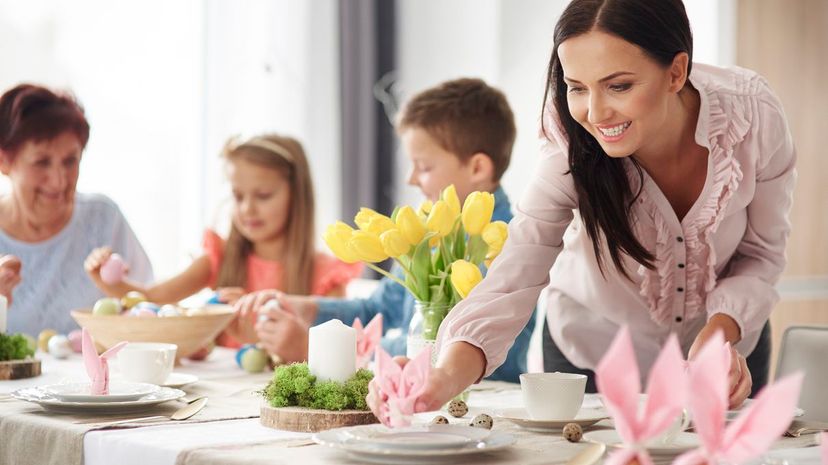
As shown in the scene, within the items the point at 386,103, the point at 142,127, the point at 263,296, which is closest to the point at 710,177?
the point at 263,296

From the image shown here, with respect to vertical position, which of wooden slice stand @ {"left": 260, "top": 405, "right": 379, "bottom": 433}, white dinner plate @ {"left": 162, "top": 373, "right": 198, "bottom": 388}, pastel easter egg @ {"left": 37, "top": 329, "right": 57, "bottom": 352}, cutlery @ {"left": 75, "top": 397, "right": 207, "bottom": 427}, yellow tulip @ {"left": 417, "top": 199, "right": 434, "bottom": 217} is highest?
yellow tulip @ {"left": 417, "top": 199, "right": 434, "bottom": 217}

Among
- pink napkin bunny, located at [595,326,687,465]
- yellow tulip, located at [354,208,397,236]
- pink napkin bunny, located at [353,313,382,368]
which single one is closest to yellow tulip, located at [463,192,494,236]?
yellow tulip, located at [354,208,397,236]

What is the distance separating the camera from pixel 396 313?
2.35 meters

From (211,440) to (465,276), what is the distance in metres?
0.44

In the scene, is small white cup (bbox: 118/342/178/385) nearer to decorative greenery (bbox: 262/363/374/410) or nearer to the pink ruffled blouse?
decorative greenery (bbox: 262/363/374/410)

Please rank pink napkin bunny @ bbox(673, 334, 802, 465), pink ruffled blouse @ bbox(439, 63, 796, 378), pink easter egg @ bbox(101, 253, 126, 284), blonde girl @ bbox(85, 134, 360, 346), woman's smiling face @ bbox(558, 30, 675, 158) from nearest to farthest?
pink napkin bunny @ bbox(673, 334, 802, 465), woman's smiling face @ bbox(558, 30, 675, 158), pink ruffled blouse @ bbox(439, 63, 796, 378), pink easter egg @ bbox(101, 253, 126, 284), blonde girl @ bbox(85, 134, 360, 346)

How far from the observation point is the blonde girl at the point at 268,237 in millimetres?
2705

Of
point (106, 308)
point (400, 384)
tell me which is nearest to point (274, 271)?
point (106, 308)

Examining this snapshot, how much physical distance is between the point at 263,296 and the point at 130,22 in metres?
1.89

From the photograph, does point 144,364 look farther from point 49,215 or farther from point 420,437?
point 49,215

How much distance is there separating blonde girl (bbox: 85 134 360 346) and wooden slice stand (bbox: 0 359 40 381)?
92 cm

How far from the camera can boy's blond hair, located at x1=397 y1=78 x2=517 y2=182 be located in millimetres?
2186

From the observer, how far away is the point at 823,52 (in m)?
3.50

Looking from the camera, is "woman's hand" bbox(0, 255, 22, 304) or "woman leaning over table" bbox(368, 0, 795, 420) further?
"woman's hand" bbox(0, 255, 22, 304)
